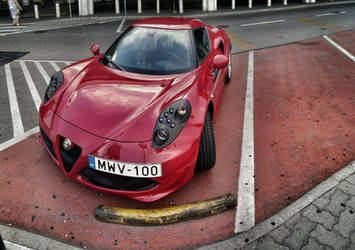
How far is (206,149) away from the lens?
3.53m

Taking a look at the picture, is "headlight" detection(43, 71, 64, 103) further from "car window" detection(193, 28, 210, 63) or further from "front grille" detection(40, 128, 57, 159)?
"car window" detection(193, 28, 210, 63)

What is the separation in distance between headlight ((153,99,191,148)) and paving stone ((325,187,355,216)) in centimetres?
158

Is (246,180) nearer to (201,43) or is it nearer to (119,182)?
(119,182)

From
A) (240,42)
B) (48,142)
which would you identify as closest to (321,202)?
(48,142)

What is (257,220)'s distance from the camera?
308 cm

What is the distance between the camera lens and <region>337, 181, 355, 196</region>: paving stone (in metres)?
3.40

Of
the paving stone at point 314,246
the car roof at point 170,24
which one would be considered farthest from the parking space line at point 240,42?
the paving stone at point 314,246

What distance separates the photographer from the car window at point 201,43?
434 centimetres

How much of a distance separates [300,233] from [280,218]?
218 mm

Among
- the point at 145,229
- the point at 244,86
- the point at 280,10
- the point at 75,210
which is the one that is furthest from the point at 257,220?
the point at 280,10

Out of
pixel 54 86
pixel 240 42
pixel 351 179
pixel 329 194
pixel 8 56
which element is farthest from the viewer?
pixel 240 42

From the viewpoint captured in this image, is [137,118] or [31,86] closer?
[137,118]

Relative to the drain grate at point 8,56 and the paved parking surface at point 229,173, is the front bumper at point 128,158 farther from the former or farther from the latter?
the drain grate at point 8,56

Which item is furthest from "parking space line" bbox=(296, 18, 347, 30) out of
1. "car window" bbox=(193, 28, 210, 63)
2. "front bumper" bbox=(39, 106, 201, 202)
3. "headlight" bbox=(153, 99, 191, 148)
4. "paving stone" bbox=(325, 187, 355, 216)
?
"front bumper" bbox=(39, 106, 201, 202)
